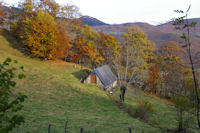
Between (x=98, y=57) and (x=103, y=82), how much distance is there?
58.0 feet

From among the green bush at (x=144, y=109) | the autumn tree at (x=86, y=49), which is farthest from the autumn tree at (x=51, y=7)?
the green bush at (x=144, y=109)

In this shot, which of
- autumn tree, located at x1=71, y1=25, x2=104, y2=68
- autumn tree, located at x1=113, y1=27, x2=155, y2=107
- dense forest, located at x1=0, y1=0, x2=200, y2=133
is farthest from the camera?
autumn tree, located at x1=71, y1=25, x2=104, y2=68

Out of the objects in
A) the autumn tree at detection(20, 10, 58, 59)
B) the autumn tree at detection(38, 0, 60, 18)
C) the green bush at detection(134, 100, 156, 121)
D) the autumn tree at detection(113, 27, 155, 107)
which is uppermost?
the autumn tree at detection(38, 0, 60, 18)

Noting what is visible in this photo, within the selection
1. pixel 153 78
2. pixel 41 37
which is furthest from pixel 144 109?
pixel 41 37

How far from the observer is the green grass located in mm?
13391

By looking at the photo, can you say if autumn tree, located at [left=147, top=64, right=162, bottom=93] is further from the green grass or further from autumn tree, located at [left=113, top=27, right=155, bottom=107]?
the green grass

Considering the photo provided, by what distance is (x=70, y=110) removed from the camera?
1972 cm

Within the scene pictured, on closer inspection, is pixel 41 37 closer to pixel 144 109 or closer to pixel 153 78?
pixel 144 109

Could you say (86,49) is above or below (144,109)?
above

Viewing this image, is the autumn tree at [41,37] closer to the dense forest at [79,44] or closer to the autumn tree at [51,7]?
the dense forest at [79,44]

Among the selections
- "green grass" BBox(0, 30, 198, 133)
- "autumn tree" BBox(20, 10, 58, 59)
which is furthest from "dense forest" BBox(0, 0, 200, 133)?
"green grass" BBox(0, 30, 198, 133)

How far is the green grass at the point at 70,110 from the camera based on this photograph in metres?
13.4

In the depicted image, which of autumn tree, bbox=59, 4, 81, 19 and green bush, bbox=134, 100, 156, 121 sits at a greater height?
autumn tree, bbox=59, 4, 81, 19

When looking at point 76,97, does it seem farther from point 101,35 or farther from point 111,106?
point 101,35
